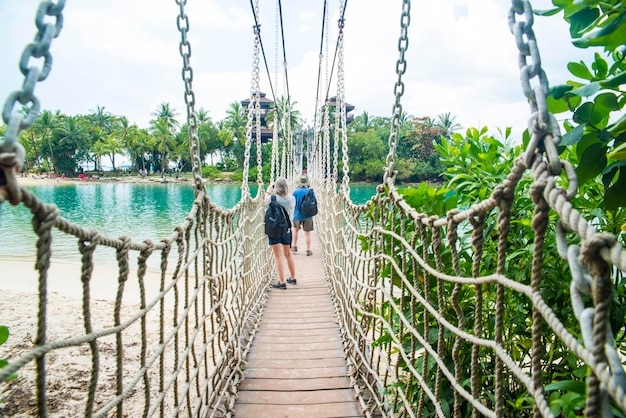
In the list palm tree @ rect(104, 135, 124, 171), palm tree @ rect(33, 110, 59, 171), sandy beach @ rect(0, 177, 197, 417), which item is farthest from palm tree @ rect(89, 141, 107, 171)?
sandy beach @ rect(0, 177, 197, 417)

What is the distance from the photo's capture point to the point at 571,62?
83cm

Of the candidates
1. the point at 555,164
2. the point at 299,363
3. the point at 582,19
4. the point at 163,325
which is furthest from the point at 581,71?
the point at 299,363

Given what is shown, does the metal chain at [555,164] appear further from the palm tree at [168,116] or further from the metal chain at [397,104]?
the palm tree at [168,116]

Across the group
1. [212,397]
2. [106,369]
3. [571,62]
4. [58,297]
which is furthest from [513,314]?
[58,297]

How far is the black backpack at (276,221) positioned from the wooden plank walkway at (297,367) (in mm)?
491

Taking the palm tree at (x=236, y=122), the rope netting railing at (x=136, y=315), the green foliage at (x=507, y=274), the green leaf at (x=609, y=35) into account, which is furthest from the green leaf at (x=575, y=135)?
the palm tree at (x=236, y=122)

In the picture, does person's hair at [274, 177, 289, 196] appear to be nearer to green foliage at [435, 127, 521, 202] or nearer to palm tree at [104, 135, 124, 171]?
green foliage at [435, 127, 521, 202]

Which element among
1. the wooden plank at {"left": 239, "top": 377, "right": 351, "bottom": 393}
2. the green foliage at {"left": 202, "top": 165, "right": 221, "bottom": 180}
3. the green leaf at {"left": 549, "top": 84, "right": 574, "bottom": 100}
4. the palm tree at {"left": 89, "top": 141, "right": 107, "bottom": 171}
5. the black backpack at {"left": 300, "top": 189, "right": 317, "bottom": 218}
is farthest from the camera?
the palm tree at {"left": 89, "top": 141, "right": 107, "bottom": 171}

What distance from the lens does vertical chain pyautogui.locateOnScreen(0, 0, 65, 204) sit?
508 mm

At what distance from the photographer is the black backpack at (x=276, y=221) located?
9.95ft

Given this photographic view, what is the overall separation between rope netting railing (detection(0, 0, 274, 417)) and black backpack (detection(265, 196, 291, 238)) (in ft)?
0.39

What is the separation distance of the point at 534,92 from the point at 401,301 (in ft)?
2.69

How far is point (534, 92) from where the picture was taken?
2.05ft

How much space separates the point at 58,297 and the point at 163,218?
8842mm
